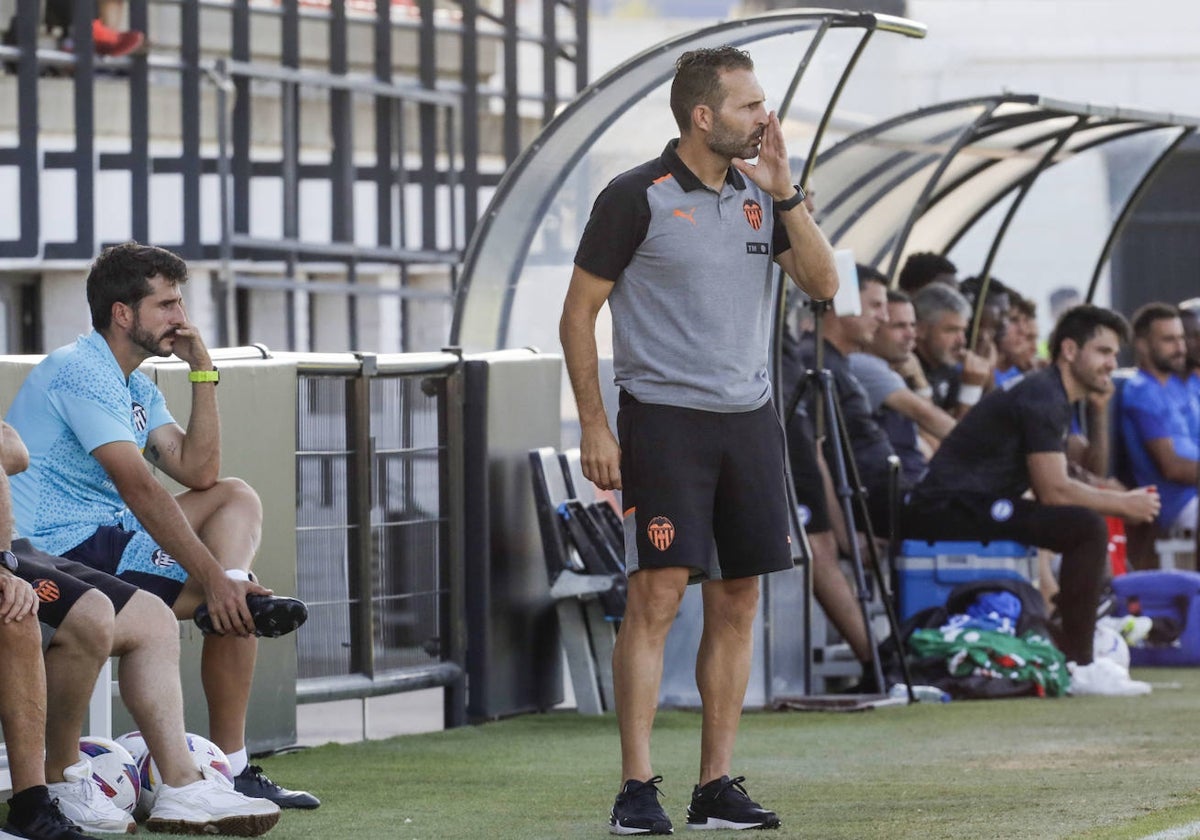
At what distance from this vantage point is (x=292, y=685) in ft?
25.8

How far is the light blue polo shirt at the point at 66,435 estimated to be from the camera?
607 cm

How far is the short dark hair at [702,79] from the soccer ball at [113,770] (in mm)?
2003

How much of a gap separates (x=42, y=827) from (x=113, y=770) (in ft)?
1.86

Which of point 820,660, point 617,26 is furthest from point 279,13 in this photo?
point 617,26

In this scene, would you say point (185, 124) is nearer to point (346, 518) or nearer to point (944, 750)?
point (346, 518)

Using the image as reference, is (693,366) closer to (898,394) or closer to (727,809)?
(727,809)

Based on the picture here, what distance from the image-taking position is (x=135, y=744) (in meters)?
6.18

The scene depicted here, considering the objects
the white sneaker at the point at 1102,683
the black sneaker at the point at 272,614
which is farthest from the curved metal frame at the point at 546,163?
the black sneaker at the point at 272,614

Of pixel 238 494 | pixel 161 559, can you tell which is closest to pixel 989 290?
pixel 238 494

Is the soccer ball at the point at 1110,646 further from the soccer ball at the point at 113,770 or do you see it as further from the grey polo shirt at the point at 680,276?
the soccer ball at the point at 113,770

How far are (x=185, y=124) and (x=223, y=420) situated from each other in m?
7.63

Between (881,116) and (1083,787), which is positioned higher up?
(881,116)

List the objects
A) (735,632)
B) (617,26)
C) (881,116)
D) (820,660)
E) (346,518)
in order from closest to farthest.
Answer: (735,632), (346,518), (820,660), (881,116), (617,26)

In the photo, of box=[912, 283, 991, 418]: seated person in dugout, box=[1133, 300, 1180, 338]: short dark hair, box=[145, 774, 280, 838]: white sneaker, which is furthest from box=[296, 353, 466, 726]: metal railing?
box=[1133, 300, 1180, 338]: short dark hair
